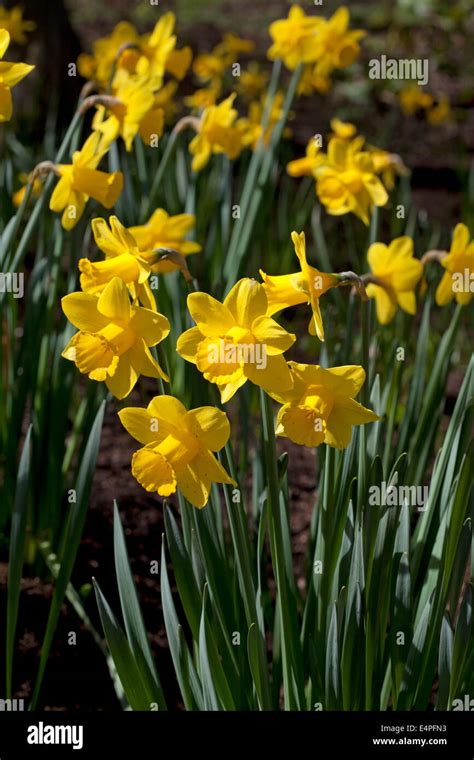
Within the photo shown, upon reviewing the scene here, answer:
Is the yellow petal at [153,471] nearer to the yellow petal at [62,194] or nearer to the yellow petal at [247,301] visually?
the yellow petal at [247,301]

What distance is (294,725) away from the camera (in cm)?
145

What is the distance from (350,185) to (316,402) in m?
1.03

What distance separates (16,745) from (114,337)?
29.1 inches

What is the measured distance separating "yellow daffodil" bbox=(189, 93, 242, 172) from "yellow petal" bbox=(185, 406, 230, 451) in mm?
1404

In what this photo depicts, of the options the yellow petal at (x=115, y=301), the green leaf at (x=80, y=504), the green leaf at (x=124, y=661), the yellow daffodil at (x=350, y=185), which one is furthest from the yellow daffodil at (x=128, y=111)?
the green leaf at (x=124, y=661)

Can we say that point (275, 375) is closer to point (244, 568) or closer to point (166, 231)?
point (244, 568)

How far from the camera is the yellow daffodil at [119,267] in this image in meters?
1.33

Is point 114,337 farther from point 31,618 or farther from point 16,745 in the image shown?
point 31,618

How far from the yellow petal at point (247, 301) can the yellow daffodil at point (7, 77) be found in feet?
2.16

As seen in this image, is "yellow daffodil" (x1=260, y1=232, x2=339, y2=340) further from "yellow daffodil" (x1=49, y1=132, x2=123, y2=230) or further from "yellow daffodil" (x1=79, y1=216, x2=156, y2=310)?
"yellow daffodil" (x1=49, y1=132, x2=123, y2=230)

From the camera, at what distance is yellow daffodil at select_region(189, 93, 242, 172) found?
2.44 meters

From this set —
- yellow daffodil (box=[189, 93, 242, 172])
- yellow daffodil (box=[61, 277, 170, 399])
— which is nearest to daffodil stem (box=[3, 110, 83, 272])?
Result: yellow daffodil (box=[189, 93, 242, 172])

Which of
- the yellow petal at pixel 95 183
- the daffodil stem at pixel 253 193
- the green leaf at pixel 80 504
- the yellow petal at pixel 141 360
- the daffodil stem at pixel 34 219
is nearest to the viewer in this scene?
the yellow petal at pixel 141 360

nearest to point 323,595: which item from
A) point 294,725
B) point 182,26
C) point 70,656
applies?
point 294,725
